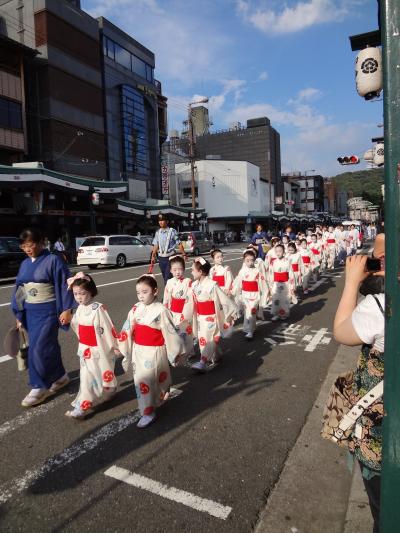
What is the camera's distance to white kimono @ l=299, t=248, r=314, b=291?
34.1 ft

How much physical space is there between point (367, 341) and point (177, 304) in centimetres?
356

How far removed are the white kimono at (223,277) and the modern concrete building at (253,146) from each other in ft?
184

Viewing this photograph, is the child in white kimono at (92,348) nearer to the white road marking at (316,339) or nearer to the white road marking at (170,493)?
the white road marking at (170,493)

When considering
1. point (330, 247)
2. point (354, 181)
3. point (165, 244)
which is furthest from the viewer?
point (354, 181)

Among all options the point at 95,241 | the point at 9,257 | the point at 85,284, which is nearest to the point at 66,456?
the point at 85,284

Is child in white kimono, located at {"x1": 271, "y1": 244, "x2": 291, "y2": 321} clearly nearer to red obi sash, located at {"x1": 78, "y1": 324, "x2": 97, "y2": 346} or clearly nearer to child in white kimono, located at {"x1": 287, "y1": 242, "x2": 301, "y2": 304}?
child in white kimono, located at {"x1": 287, "y1": 242, "x2": 301, "y2": 304}

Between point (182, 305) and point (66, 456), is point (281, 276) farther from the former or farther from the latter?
point (66, 456)

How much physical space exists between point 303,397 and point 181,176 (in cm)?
4553

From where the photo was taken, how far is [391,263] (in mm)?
1306

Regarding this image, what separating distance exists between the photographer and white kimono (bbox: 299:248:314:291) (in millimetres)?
8491

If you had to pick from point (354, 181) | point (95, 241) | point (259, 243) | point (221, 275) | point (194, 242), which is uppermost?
point (354, 181)

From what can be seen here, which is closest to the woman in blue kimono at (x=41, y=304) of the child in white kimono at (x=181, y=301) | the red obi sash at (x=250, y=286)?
Result: the child in white kimono at (x=181, y=301)

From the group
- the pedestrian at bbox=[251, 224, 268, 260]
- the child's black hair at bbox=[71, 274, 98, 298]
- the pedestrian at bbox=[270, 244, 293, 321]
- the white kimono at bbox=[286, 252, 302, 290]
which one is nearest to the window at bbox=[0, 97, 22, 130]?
the pedestrian at bbox=[251, 224, 268, 260]

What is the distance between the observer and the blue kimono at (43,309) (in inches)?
156
